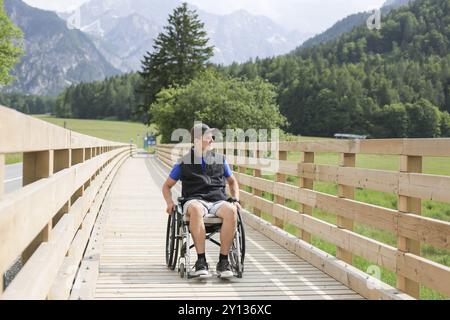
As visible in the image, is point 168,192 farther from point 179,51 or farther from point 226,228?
point 179,51

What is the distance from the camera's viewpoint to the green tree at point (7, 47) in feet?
137

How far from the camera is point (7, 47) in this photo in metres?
42.4

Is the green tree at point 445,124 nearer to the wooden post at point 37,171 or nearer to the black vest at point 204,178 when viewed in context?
the black vest at point 204,178

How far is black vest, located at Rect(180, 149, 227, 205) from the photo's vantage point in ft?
19.7

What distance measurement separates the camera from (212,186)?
605cm

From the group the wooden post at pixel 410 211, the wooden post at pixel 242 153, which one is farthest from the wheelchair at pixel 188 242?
the wooden post at pixel 242 153

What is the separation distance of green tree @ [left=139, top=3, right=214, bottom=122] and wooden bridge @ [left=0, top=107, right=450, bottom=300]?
164 feet

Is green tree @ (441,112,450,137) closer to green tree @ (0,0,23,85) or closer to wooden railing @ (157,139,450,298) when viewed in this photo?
green tree @ (0,0,23,85)

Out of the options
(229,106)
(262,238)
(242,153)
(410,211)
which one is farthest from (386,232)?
(229,106)

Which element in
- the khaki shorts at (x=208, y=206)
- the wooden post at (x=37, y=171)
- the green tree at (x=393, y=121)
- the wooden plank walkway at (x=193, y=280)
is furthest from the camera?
the green tree at (x=393, y=121)

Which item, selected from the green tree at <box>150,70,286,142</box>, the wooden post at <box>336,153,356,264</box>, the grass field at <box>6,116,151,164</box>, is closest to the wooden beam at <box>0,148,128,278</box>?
the wooden post at <box>336,153,356,264</box>
